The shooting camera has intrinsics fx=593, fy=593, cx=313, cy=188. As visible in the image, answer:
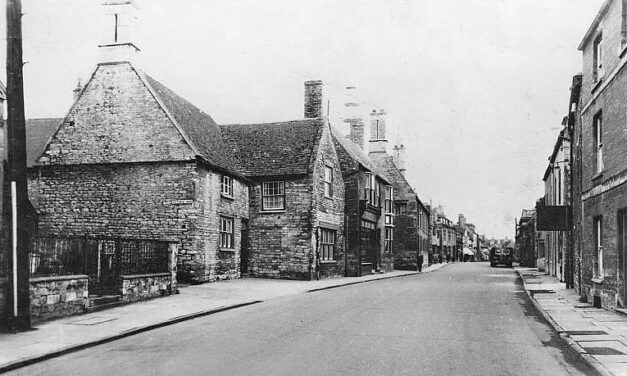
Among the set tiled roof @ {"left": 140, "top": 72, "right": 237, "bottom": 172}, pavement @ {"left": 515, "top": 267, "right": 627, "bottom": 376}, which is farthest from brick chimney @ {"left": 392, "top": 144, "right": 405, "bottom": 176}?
pavement @ {"left": 515, "top": 267, "right": 627, "bottom": 376}

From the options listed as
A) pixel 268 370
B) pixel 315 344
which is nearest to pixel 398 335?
pixel 315 344

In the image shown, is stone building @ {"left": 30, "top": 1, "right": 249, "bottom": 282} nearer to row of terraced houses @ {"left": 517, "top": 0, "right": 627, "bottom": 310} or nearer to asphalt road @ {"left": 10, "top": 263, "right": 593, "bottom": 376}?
asphalt road @ {"left": 10, "top": 263, "right": 593, "bottom": 376}

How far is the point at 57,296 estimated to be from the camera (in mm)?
12359

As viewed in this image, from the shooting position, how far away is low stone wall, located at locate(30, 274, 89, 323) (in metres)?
11.7

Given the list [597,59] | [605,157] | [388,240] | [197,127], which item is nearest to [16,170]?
[605,157]

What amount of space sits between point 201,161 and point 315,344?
13.4 metres

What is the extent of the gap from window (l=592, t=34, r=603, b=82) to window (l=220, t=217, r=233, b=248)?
1439 centimetres

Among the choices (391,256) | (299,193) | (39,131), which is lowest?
(391,256)

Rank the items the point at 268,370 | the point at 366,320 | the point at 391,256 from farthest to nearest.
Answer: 1. the point at 391,256
2. the point at 366,320
3. the point at 268,370

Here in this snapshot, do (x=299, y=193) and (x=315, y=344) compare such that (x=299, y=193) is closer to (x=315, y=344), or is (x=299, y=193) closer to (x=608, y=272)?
(x=608, y=272)

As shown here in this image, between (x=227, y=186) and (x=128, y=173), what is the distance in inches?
167

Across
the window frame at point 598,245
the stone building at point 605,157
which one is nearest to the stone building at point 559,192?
the stone building at point 605,157

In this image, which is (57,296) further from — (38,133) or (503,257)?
(503,257)

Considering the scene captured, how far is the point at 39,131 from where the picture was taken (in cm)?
3084
